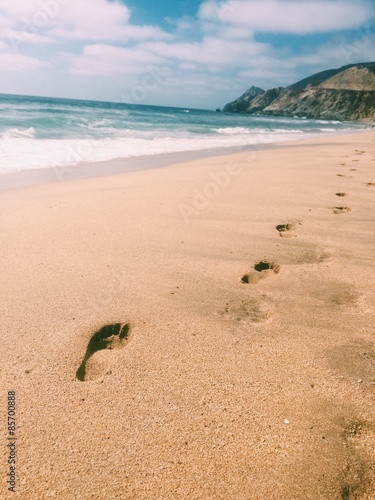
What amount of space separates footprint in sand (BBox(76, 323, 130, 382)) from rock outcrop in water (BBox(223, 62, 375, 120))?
86847 millimetres

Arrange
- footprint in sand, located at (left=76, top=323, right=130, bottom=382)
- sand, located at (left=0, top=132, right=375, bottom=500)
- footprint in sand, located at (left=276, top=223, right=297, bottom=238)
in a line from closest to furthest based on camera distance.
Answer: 1. sand, located at (left=0, top=132, right=375, bottom=500)
2. footprint in sand, located at (left=76, top=323, right=130, bottom=382)
3. footprint in sand, located at (left=276, top=223, right=297, bottom=238)

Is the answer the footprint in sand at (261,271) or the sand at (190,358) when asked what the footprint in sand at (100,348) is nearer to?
the sand at (190,358)

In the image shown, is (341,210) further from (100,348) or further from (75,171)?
(75,171)

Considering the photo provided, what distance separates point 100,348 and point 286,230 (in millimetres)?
2433

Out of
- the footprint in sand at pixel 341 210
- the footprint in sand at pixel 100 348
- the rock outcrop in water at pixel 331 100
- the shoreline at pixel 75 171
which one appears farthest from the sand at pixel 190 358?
the rock outcrop in water at pixel 331 100

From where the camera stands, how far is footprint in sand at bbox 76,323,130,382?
1.71 metres

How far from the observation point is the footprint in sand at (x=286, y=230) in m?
3.43

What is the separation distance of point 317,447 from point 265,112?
109384mm

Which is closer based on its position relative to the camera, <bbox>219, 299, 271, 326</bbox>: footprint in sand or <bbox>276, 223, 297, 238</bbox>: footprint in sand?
<bbox>219, 299, 271, 326</bbox>: footprint in sand

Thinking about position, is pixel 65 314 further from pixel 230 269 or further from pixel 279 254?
pixel 279 254

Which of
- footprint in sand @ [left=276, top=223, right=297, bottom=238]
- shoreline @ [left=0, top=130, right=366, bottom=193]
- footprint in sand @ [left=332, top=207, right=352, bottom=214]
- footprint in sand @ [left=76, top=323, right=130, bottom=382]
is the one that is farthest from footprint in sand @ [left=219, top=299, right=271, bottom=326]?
shoreline @ [left=0, top=130, right=366, bottom=193]

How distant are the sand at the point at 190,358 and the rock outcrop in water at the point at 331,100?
85.5 m

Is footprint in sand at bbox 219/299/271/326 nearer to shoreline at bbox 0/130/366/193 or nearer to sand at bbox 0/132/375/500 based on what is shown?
sand at bbox 0/132/375/500

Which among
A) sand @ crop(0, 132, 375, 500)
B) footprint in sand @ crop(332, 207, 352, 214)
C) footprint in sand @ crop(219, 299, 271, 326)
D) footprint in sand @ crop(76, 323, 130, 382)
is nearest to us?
sand @ crop(0, 132, 375, 500)
